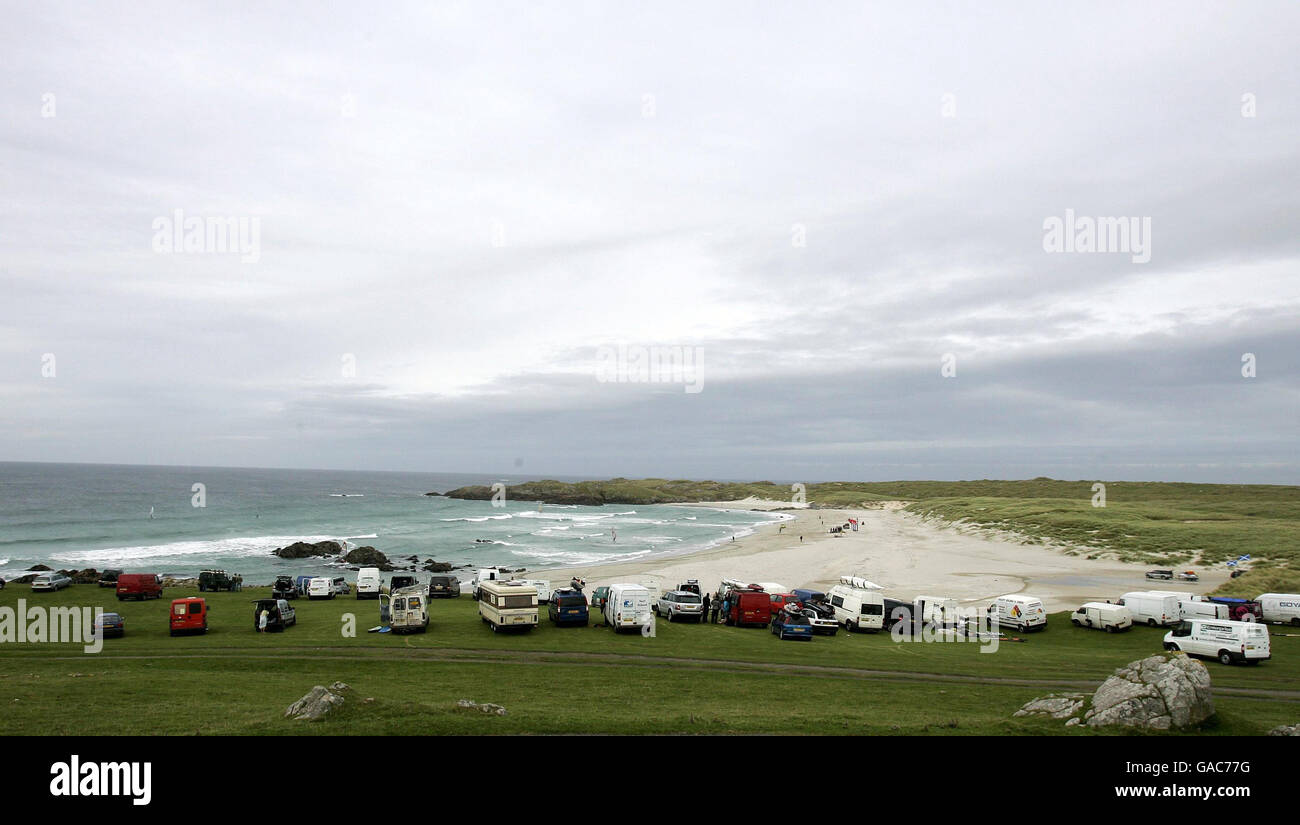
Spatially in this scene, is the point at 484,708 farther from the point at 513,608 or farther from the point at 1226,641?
the point at 1226,641

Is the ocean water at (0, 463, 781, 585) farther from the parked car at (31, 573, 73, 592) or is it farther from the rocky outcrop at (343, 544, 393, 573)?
the parked car at (31, 573, 73, 592)

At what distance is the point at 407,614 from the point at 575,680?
1266 cm

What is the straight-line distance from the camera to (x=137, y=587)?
134ft

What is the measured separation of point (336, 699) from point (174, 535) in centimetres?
10787

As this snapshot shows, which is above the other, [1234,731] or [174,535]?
[1234,731]

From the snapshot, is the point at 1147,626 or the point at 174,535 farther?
the point at 174,535

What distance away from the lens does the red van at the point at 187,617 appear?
3020 centimetres

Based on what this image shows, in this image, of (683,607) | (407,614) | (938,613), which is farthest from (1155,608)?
(407,614)

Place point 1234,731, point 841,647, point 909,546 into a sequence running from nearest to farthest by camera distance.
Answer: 1. point 1234,731
2. point 841,647
3. point 909,546

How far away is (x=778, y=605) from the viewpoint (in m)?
35.8
